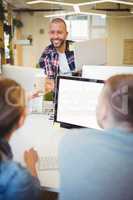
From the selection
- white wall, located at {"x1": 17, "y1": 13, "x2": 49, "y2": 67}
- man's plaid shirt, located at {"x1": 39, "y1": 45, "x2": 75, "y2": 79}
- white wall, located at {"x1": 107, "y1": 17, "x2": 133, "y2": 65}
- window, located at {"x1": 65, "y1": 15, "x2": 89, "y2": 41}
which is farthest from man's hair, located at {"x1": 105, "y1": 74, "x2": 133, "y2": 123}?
window, located at {"x1": 65, "y1": 15, "x2": 89, "y2": 41}

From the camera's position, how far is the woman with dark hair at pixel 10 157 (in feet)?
3.11

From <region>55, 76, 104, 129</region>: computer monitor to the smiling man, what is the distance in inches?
38.8

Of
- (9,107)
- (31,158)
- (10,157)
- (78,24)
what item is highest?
(78,24)

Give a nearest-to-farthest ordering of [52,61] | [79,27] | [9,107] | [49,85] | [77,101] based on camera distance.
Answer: [9,107] < [77,101] < [49,85] < [52,61] < [79,27]

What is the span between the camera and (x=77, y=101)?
1.93m

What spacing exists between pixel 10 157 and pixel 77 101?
3.24 feet

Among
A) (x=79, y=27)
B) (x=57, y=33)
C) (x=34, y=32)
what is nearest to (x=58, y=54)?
(x=57, y=33)

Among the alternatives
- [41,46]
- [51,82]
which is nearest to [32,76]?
[51,82]

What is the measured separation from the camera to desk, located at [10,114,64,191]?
56.3 inches

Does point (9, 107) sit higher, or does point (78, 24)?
point (78, 24)

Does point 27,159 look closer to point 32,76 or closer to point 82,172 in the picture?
point 82,172

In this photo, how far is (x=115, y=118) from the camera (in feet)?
3.41

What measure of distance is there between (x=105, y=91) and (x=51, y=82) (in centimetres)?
146

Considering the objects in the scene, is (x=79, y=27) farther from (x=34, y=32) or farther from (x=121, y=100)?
(x=121, y=100)
